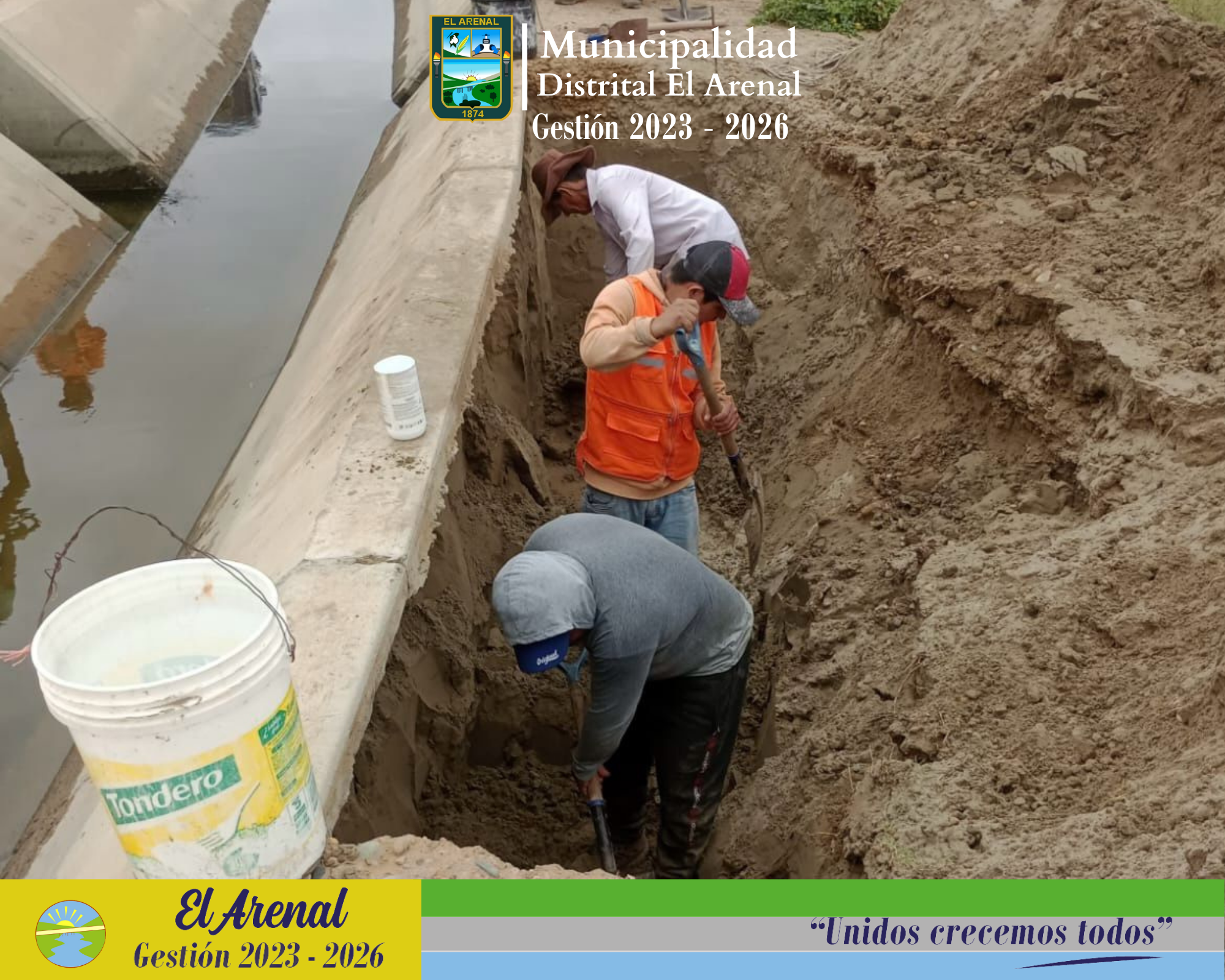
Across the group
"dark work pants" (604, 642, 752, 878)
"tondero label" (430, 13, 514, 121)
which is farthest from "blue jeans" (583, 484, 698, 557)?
"tondero label" (430, 13, 514, 121)

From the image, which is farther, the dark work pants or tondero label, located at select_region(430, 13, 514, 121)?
tondero label, located at select_region(430, 13, 514, 121)

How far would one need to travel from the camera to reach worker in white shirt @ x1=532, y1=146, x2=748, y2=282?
5.54 m

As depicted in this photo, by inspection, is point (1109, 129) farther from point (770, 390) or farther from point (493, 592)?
A: point (493, 592)

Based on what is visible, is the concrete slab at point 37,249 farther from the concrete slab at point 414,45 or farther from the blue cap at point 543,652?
the blue cap at point 543,652

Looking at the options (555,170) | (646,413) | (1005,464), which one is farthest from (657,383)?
(555,170)

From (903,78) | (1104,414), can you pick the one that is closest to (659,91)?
(903,78)

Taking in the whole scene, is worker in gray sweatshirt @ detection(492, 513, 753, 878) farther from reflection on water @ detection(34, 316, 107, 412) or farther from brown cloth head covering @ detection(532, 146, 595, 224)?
reflection on water @ detection(34, 316, 107, 412)

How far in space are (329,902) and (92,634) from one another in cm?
76

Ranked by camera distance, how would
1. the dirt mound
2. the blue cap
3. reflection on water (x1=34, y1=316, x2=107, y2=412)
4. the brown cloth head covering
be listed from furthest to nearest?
reflection on water (x1=34, y1=316, x2=107, y2=412) → the brown cloth head covering → the blue cap → the dirt mound

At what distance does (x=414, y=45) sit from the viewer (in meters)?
14.2

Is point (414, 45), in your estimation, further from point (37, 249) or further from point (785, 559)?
point (785, 559)

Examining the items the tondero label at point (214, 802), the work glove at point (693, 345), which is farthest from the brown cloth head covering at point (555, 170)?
the tondero label at point (214, 802)

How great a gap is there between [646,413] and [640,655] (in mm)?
1283

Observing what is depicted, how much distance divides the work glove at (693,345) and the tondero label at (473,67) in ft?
13.3
